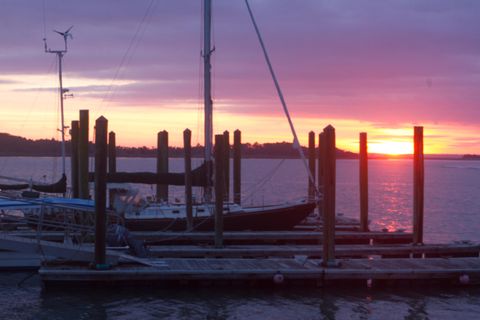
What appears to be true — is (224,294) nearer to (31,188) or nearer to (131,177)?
(131,177)

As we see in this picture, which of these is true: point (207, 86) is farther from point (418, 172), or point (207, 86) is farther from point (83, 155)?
point (418, 172)

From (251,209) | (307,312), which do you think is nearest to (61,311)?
(307,312)

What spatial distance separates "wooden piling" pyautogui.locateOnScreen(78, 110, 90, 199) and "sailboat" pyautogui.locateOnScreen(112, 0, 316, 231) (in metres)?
1.80

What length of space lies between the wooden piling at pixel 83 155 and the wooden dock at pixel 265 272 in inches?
275

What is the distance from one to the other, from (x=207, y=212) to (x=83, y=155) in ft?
17.3

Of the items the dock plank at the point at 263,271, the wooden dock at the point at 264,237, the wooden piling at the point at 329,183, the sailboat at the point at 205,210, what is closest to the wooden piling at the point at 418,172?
the dock plank at the point at 263,271

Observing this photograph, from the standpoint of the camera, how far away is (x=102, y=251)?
61.2 ft

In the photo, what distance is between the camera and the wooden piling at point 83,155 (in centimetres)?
2519

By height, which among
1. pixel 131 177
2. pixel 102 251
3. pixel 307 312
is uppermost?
pixel 131 177

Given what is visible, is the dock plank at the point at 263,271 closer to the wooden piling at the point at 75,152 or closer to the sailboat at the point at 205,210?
the sailboat at the point at 205,210

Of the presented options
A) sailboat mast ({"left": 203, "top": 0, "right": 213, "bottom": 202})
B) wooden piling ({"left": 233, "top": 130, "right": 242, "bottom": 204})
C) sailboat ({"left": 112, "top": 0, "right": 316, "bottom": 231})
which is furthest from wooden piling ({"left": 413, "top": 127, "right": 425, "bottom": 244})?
wooden piling ({"left": 233, "top": 130, "right": 242, "bottom": 204})

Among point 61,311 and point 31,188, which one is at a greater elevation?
point 31,188

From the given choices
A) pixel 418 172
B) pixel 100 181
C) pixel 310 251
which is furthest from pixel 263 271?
pixel 418 172

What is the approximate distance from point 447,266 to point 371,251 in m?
2.65
